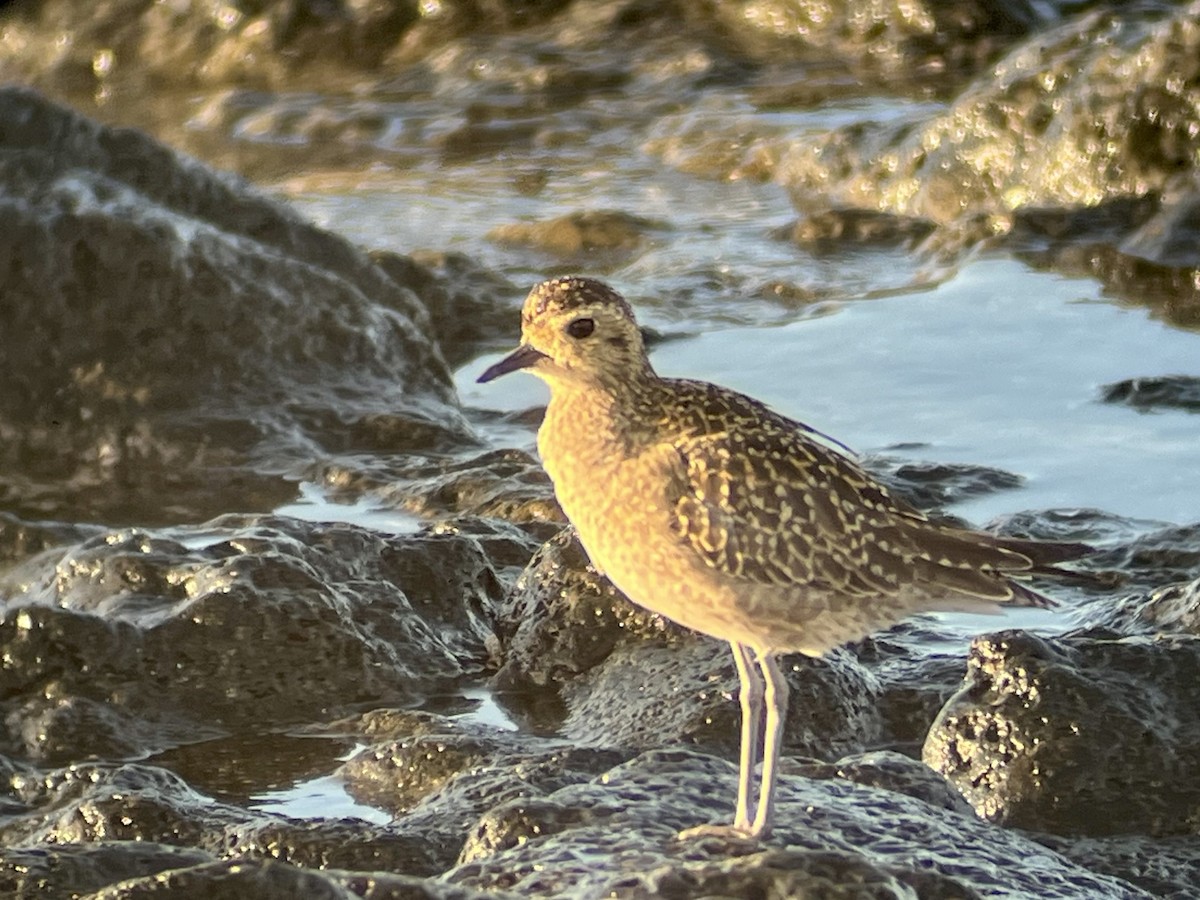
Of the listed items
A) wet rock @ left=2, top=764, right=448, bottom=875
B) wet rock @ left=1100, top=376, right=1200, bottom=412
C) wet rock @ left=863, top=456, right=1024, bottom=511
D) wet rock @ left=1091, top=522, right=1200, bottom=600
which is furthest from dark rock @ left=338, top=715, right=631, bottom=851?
wet rock @ left=1100, top=376, right=1200, bottom=412

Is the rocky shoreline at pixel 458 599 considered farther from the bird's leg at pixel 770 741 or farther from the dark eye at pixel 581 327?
the dark eye at pixel 581 327

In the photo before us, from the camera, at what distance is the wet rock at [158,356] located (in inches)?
300

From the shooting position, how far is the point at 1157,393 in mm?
7957

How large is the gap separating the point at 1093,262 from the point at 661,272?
2044mm

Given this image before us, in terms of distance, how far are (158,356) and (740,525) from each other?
4023mm

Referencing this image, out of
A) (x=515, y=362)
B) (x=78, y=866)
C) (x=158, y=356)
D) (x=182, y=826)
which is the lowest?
(x=182, y=826)

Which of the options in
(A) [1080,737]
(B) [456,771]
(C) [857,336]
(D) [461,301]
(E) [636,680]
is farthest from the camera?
(D) [461,301]

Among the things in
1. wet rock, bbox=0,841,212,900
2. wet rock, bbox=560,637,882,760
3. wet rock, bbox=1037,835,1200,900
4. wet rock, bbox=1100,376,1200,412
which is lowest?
wet rock, bbox=1037,835,1200,900

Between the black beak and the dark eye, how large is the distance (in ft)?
0.30

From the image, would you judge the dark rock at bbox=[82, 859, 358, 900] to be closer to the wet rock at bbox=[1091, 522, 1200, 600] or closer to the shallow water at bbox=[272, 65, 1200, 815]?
the shallow water at bbox=[272, 65, 1200, 815]

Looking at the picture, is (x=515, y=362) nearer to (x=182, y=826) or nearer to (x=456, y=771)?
(x=456, y=771)

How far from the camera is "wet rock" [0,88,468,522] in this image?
7.63 m

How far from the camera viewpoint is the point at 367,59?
47.8 ft

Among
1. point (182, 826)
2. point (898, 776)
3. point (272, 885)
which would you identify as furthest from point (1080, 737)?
point (272, 885)
